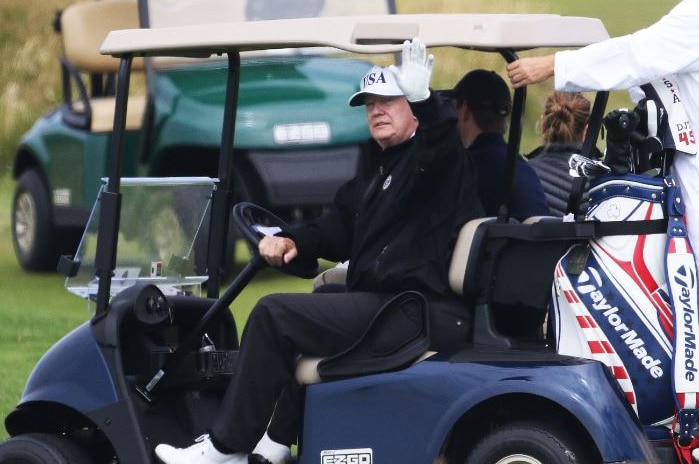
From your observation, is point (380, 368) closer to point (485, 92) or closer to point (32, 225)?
point (485, 92)

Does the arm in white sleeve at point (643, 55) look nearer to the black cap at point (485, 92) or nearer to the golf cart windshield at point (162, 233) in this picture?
the black cap at point (485, 92)

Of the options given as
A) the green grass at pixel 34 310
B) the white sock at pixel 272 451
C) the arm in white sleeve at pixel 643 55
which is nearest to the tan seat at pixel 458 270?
the white sock at pixel 272 451

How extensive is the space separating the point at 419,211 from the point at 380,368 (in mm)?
457

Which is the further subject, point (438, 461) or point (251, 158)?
point (251, 158)

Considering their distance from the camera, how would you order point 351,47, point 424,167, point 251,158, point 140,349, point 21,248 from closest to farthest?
point 351,47 < point 424,167 < point 140,349 < point 251,158 < point 21,248

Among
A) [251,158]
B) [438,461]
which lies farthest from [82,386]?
[251,158]

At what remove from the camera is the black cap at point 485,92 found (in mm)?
5340

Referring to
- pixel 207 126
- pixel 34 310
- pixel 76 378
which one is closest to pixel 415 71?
pixel 76 378

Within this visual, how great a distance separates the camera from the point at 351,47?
14.8ft

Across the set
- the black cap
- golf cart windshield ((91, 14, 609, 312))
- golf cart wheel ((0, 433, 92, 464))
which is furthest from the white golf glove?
golf cart wheel ((0, 433, 92, 464))

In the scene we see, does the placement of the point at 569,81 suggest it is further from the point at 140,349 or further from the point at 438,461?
the point at 140,349

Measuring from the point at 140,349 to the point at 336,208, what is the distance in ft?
2.40

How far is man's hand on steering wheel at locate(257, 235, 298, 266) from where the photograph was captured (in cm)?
516

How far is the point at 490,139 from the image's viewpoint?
5.32m
